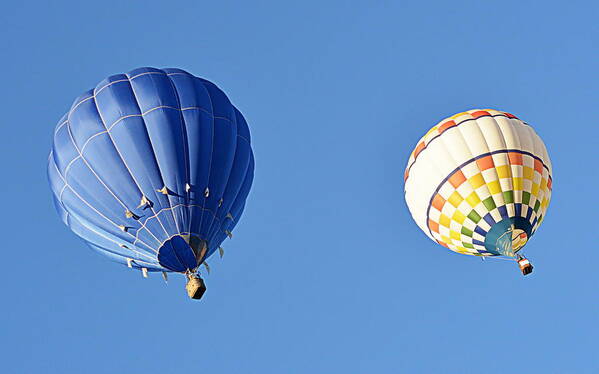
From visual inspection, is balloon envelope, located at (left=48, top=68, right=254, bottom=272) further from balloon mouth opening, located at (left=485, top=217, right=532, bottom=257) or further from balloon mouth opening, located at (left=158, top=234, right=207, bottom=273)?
balloon mouth opening, located at (left=485, top=217, right=532, bottom=257)

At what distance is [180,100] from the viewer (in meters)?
22.7

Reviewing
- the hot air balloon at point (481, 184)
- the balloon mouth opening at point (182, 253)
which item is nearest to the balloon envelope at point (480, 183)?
the hot air balloon at point (481, 184)

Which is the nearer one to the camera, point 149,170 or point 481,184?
point 149,170

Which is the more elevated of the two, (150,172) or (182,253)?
(150,172)

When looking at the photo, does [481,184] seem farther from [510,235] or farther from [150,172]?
[150,172]

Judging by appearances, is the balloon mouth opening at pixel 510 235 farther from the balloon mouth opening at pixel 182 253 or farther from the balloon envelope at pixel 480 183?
the balloon mouth opening at pixel 182 253

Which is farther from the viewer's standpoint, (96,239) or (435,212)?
(435,212)

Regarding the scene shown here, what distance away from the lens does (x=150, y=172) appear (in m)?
21.8

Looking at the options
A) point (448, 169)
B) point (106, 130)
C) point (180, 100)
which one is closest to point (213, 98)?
point (180, 100)

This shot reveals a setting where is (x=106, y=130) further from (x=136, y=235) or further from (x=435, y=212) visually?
(x=435, y=212)

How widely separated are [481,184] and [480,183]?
30 mm

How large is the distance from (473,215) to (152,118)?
6337 millimetres

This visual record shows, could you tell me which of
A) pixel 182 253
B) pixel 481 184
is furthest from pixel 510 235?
pixel 182 253

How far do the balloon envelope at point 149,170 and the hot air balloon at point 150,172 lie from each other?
0.02 m
